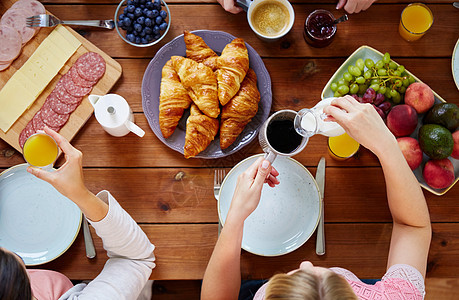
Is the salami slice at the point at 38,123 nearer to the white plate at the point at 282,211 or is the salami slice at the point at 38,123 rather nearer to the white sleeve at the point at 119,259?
the white sleeve at the point at 119,259

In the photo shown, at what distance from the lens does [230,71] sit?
1.22 m

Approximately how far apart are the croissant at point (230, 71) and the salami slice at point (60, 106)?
1.61 feet

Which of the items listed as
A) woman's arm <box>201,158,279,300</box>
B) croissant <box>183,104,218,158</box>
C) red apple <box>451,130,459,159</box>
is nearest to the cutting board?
croissant <box>183,104,218,158</box>

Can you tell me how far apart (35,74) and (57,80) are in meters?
0.07

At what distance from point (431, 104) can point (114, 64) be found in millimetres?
1049

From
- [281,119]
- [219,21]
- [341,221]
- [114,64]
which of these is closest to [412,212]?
[341,221]

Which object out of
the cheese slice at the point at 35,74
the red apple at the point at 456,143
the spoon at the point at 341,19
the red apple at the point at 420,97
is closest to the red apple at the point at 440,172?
the red apple at the point at 456,143

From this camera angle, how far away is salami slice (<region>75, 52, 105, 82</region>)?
51.4 inches

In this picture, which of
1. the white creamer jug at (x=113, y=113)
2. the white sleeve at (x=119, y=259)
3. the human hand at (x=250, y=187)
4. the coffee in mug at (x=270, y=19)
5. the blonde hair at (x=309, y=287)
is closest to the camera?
the blonde hair at (x=309, y=287)

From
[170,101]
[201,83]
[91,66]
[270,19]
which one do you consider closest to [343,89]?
[270,19]

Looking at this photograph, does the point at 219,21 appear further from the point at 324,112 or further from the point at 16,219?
the point at 16,219

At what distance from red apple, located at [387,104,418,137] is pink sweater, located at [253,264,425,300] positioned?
1.35ft

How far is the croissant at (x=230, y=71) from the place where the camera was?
4.01 ft

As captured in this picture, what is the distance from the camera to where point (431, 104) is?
1.24m
